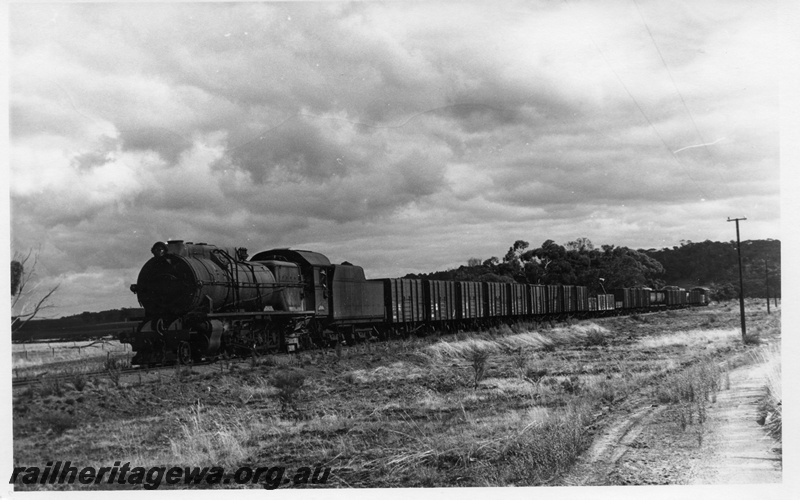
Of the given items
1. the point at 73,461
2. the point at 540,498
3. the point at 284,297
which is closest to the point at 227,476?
the point at 73,461

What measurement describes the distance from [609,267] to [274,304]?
93.6ft

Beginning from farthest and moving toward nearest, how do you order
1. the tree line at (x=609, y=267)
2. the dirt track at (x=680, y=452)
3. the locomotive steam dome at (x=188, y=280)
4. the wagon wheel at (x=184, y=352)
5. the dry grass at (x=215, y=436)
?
the tree line at (x=609, y=267) < the locomotive steam dome at (x=188, y=280) < the wagon wheel at (x=184, y=352) < the dry grass at (x=215, y=436) < the dirt track at (x=680, y=452)

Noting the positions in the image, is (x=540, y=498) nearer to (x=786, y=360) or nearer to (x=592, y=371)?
(x=786, y=360)

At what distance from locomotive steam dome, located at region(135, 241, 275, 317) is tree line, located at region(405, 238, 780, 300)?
13135 mm

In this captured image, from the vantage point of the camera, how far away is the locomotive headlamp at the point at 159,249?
1530cm

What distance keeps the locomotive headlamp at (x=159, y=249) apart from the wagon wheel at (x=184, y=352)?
230 cm

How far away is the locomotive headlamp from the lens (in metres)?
15.3

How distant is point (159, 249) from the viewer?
1537 cm

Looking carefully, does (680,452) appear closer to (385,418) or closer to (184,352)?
(385,418)

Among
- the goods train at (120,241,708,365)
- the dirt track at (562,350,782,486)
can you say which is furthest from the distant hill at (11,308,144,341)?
the dirt track at (562,350,782,486)

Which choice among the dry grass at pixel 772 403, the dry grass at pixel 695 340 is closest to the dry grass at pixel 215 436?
the dry grass at pixel 772 403

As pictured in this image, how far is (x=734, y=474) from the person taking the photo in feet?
29.2

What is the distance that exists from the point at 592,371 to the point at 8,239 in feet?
39.7

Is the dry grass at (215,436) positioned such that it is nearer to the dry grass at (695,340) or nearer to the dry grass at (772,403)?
the dry grass at (772,403)
